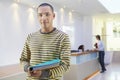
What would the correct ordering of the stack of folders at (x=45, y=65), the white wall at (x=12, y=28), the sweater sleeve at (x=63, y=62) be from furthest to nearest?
the white wall at (x=12, y=28) → the sweater sleeve at (x=63, y=62) → the stack of folders at (x=45, y=65)

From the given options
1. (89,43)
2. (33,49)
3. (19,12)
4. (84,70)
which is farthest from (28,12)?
(33,49)

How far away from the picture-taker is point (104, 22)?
1794 cm

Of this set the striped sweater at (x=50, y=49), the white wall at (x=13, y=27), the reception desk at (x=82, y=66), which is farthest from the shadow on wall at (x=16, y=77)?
the white wall at (x=13, y=27)

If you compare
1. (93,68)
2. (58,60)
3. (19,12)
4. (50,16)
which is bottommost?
(93,68)

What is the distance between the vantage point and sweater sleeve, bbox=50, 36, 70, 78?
4.04ft

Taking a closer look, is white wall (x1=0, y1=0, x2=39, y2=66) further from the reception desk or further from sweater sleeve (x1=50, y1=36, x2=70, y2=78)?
sweater sleeve (x1=50, y1=36, x2=70, y2=78)

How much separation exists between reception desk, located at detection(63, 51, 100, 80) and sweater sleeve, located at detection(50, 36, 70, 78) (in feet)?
16.2

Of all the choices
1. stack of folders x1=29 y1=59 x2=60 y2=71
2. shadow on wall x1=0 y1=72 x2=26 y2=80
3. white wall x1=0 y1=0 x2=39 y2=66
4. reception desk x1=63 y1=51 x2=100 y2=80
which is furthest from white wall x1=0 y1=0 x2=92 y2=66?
stack of folders x1=29 y1=59 x2=60 y2=71

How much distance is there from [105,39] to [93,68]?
865 cm

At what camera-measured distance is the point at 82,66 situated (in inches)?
273

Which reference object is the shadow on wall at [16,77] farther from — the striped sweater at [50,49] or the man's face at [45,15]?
the man's face at [45,15]

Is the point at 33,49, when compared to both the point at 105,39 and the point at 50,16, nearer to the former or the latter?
the point at 50,16

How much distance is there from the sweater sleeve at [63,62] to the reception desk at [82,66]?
16.2ft

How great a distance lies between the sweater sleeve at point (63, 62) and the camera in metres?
1.23
